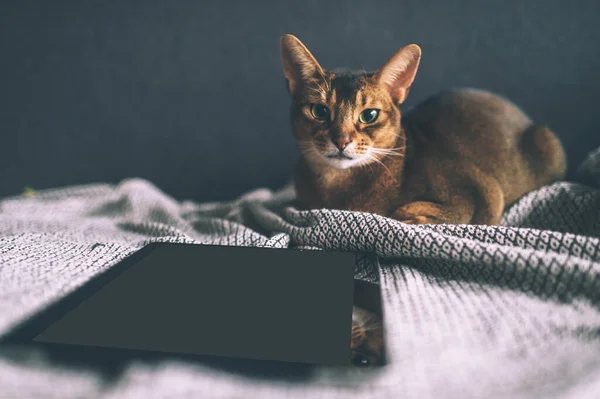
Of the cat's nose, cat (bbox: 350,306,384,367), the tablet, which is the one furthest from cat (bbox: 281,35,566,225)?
cat (bbox: 350,306,384,367)

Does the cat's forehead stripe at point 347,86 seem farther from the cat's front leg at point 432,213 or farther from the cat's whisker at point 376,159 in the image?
the cat's front leg at point 432,213

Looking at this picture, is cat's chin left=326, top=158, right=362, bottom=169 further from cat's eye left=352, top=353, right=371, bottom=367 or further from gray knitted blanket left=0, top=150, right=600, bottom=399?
cat's eye left=352, top=353, right=371, bottom=367

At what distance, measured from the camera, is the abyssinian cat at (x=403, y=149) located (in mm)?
858

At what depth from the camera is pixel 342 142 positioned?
2.71 feet

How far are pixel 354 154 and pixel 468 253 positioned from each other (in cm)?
29

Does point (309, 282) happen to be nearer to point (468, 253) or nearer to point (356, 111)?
point (468, 253)

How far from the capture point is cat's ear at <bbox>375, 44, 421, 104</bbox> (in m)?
0.84

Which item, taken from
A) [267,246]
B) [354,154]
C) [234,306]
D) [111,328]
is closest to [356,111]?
[354,154]

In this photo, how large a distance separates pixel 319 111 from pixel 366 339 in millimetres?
500

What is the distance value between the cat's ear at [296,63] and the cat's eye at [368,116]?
0.38 ft

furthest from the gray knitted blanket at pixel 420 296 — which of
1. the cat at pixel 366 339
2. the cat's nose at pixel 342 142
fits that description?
the cat's nose at pixel 342 142

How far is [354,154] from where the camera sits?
841 millimetres

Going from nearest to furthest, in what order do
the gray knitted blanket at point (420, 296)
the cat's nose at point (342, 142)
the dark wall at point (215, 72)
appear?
the gray knitted blanket at point (420, 296) → the cat's nose at point (342, 142) → the dark wall at point (215, 72)

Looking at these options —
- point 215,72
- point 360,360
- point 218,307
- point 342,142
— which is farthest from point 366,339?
point 215,72
